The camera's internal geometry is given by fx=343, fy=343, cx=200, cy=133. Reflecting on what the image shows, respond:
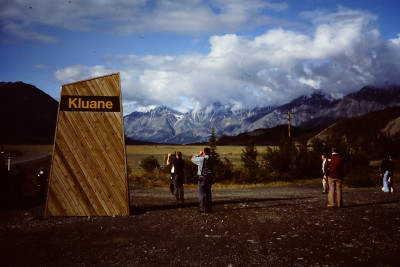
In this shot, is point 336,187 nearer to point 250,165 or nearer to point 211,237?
point 211,237

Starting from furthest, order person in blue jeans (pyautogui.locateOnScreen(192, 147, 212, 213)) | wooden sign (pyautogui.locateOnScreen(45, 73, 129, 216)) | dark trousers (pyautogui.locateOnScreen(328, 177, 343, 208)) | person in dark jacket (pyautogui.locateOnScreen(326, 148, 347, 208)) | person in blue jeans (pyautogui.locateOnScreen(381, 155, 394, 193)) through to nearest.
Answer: person in blue jeans (pyautogui.locateOnScreen(381, 155, 394, 193)) < dark trousers (pyautogui.locateOnScreen(328, 177, 343, 208)) < person in dark jacket (pyautogui.locateOnScreen(326, 148, 347, 208)) < person in blue jeans (pyautogui.locateOnScreen(192, 147, 212, 213)) < wooden sign (pyautogui.locateOnScreen(45, 73, 129, 216))

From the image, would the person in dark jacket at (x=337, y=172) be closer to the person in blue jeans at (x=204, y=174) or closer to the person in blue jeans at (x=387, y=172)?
the person in blue jeans at (x=204, y=174)

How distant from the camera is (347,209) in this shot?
12297 millimetres

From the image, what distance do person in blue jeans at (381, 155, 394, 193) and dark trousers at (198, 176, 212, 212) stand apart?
10187 mm

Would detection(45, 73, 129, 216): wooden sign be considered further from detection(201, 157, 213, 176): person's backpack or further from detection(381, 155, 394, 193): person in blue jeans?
detection(381, 155, 394, 193): person in blue jeans

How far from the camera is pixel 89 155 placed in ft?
37.4

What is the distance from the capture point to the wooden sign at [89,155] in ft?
36.9

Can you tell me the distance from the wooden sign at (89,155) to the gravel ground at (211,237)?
20.1 inches

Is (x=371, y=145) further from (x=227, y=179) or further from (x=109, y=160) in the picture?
(x=109, y=160)

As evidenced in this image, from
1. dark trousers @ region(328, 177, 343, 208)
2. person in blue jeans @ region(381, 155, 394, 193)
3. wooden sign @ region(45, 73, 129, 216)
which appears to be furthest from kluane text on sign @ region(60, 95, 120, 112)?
person in blue jeans @ region(381, 155, 394, 193)

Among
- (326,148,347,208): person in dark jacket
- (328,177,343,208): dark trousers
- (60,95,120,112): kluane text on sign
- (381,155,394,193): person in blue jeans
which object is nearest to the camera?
(60,95,120,112): kluane text on sign

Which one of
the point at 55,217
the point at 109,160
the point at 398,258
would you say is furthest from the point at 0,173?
the point at 398,258

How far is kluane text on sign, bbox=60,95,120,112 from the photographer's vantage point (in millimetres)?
11555

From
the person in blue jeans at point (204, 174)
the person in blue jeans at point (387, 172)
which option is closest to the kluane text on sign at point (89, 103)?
the person in blue jeans at point (204, 174)
